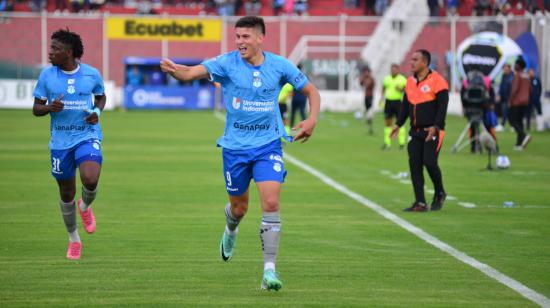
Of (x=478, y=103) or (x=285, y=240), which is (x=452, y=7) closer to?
(x=478, y=103)

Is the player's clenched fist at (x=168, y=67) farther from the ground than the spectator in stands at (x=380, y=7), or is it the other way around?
the spectator in stands at (x=380, y=7)

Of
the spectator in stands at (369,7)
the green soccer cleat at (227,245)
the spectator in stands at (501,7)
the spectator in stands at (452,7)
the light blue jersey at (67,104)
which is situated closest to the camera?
the green soccer cleat at (227,245)

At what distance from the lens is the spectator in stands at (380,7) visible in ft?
184

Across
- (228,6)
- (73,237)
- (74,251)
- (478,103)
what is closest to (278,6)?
(228,6)

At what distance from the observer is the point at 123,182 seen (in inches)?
756

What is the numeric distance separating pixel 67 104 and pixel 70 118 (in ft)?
0.50

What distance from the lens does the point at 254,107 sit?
930cm

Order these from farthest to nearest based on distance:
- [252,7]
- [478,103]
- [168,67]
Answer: [252,7] → [478,103] → [168,67]

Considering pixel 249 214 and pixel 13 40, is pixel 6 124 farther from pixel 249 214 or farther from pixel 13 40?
pixel 249 214

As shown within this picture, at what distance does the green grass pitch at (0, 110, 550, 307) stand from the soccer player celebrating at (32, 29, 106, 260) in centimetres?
73

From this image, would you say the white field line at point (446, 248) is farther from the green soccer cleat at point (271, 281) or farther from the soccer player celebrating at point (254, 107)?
the soccer player celebrating at point (254, 107)

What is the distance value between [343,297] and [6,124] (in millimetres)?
31135

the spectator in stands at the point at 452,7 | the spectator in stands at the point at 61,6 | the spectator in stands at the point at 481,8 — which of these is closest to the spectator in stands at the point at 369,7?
the spectator in stands at the point at 452,7

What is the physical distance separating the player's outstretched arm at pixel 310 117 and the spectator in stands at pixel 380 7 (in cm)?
4736
